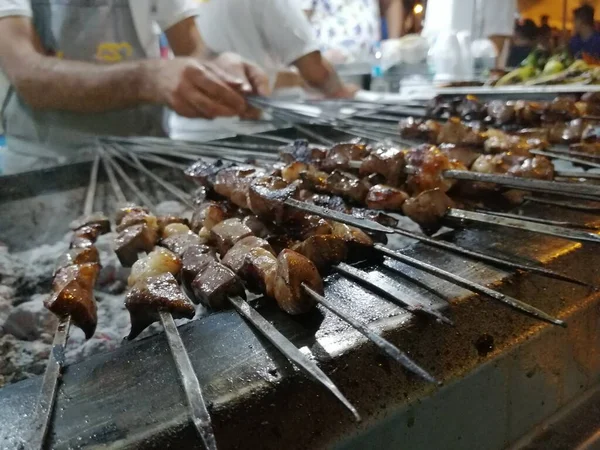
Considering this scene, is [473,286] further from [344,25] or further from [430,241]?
[344,25]

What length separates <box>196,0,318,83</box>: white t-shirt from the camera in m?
6.75

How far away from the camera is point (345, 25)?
388 inches

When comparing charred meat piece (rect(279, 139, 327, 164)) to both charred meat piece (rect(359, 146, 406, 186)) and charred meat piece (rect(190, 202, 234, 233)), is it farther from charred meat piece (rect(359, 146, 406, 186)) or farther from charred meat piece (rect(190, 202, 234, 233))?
charred meat piece (rect(190, 202, 234, 233))

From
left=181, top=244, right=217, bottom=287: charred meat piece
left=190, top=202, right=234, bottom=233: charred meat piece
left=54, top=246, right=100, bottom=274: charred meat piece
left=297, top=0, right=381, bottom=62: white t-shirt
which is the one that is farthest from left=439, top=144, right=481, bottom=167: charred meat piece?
left=297, top=0, right=381, bottom=62: white t-shirt

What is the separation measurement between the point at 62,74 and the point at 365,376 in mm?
3822

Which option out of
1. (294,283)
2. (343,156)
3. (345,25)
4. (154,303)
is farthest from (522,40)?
(154,303)

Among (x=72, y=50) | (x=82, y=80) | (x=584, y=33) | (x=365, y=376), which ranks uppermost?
(x=72, y=50)

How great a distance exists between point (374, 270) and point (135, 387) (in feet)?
2.46

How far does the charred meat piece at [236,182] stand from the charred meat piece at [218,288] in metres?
0.62

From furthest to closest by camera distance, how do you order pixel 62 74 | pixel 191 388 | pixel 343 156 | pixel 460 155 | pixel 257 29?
1. pixel 257 29
2. pixel 62 74
3. pixel 343 156
4. pixel 460 155
5. pixel 191 388

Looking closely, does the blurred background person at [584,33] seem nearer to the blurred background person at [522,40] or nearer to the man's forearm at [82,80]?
the blurred background person at [522,40]

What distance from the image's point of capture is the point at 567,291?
140 cm

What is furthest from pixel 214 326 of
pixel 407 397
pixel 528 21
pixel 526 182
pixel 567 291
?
pixel 528 21

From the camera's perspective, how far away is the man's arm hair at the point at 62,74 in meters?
3.98
